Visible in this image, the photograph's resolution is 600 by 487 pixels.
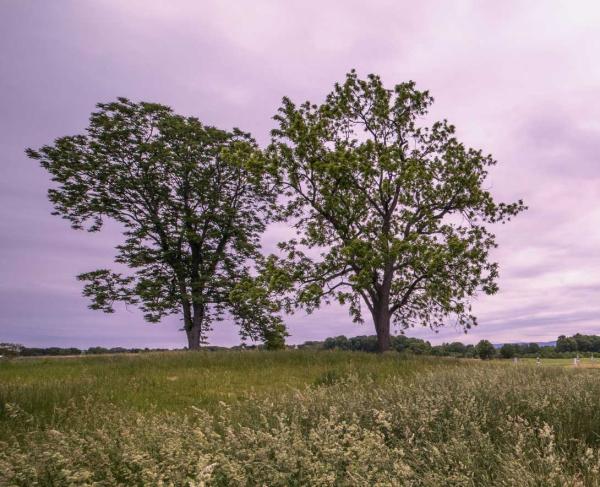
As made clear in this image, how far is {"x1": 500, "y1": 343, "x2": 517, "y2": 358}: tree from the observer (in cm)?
7244

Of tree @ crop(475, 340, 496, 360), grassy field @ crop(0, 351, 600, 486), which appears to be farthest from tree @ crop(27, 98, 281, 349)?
tree @ crop(475, 340, 496, 360)

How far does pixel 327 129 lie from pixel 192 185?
9.48 meters

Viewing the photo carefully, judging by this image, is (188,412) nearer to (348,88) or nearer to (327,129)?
(327,129)

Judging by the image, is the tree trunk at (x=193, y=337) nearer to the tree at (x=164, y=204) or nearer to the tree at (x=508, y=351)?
the tree at (x=164, y=204)

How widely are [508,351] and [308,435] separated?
79.4 metres

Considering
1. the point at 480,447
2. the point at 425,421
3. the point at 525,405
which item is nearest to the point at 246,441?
the point at 425,421

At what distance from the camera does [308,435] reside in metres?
4.93

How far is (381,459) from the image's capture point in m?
3.37

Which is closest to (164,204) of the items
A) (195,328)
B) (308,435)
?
(195,328)

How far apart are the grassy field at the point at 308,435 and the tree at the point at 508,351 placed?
69922 mm

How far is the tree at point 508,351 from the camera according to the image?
72438 mm

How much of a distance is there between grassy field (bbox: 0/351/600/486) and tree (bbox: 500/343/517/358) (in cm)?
6992

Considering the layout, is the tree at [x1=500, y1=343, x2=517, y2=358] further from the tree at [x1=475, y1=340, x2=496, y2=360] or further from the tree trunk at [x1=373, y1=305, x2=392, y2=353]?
the tree trunk at [x1=373, y1=305, x2=392, y2=353]

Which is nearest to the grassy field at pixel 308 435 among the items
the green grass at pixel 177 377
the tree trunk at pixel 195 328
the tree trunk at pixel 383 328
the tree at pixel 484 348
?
the green grass at pixel 177 377
